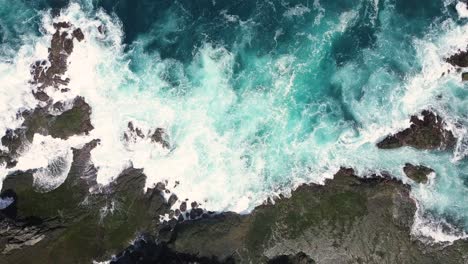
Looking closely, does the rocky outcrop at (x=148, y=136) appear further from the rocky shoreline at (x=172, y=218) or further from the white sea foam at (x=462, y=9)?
the white sea foam at (x=462, y=9)

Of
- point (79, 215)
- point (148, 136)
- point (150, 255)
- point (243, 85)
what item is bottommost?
point (150, 255)

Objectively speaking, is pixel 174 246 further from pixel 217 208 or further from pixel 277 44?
pixel 277 44

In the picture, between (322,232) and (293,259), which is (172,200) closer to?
(293,259)

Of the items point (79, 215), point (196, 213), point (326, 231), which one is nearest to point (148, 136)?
point (196, 213)

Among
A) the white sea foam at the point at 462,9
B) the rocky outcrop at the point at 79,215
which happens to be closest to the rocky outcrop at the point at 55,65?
the rocky outcrop at the point at 79,215

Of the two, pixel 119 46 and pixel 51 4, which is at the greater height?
pixel 51 4

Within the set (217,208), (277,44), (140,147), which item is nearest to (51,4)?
(140,147)

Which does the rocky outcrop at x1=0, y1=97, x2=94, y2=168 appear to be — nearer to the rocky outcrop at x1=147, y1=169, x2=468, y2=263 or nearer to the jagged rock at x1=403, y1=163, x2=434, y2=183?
the rocky outcrop at x1=147, y1=169, x2=468, y2=263
